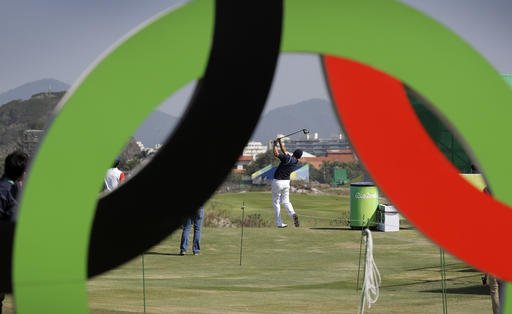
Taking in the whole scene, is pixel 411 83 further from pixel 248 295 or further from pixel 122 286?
pixel 122 286

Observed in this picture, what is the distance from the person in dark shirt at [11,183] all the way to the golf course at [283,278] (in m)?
2.84

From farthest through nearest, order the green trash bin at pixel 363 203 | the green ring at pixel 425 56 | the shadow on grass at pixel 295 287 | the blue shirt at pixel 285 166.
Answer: the green trash bin at pixel 363 203 → the blue shirt at pixel 285 166 → the shadow on grass at pixel 295 287 → the green ring at pixel 425 56

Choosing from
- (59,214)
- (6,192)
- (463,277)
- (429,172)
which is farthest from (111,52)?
(463,277)

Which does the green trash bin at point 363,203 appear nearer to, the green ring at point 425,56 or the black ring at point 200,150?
the green ring at point 425,56

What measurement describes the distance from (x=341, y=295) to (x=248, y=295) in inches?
51.4

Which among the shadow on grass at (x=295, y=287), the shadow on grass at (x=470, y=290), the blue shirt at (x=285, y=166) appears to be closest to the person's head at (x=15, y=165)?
the shadow on grass at (x=295, y=287)

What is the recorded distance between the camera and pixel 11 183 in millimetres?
9266

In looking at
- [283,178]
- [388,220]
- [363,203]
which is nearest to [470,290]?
[283,178]

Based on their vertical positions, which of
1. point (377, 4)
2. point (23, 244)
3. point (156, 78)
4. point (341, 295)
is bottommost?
point (341, 295)

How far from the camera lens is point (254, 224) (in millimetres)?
28812

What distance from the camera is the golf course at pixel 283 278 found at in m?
12.7

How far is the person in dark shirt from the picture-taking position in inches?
360

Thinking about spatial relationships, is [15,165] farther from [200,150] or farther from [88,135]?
[200,150]

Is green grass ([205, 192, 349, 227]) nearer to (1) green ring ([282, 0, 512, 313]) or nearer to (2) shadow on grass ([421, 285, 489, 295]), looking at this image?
(2) shadow on grass ([421, 285, 489, 295])
